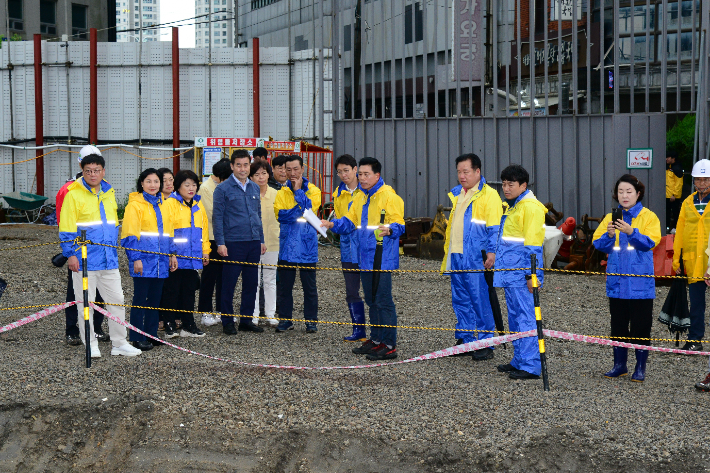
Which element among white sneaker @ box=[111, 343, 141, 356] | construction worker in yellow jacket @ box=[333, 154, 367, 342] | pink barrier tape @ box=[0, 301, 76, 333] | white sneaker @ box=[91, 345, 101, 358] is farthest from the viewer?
construction worker in yellow jacket @ box=[333, 154, 367, 342]

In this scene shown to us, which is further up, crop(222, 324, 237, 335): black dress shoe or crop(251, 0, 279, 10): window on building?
crop(251, 0, 279, 10): window on building

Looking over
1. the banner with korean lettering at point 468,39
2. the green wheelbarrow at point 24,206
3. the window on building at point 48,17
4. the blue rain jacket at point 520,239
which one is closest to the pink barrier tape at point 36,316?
the blue rain jacket at point 520,239

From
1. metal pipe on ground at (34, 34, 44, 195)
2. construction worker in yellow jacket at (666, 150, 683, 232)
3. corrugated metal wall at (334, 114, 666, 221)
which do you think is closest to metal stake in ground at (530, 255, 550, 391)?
corrugated metal wall at (334, 114, 666, 221)

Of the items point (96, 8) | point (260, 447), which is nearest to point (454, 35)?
point (260, 447)

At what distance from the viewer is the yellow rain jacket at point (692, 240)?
6.89m

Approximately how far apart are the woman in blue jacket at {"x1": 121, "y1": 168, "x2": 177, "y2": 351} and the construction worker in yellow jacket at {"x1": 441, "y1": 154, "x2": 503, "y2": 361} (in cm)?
251

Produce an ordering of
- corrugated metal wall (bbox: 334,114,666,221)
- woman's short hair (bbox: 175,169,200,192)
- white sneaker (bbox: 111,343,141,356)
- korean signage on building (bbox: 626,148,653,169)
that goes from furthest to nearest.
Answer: corrugated metal wall (bbox: 334,114,666,221)
korean signage on building (bbox: 626,148,653,169)
woman's short hair (bbox: 175,169,200,192)
white sneaker (bbox: 111,343,141,356)

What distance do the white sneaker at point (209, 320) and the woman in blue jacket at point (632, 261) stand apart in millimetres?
4140

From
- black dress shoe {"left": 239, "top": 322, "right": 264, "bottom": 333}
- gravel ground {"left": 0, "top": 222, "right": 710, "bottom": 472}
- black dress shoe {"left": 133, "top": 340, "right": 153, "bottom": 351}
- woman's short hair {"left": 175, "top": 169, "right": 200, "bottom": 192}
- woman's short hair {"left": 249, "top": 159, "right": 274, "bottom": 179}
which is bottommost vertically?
gravel ground {"left": 0, "top": 222, "right": 710, "bottom": 472}

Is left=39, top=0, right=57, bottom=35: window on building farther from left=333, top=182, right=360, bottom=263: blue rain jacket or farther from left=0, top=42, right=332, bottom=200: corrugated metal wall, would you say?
left=333, top=182, right=360, bottom=263: blue rain jacket

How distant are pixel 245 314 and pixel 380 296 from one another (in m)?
1.87

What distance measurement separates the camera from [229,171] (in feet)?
26.9

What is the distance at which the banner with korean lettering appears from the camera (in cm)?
1492

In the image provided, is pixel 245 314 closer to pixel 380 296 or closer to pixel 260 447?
pixel 380 296
